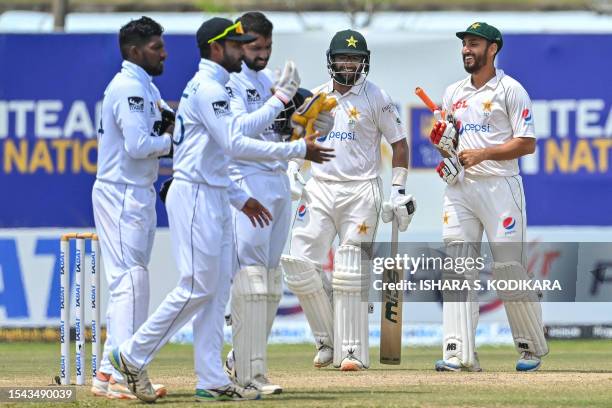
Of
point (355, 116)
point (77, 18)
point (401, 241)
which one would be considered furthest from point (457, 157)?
point (77, 18)

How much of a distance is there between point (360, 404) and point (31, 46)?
8206 mm

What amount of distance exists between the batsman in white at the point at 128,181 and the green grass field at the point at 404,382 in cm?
53

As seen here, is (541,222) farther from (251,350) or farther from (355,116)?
(251,350)

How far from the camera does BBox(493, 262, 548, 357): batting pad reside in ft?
35.8

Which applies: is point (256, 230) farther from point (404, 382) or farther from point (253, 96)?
point (404, 382)

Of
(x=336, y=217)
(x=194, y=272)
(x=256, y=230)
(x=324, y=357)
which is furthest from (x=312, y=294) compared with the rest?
(x=194, y=272)

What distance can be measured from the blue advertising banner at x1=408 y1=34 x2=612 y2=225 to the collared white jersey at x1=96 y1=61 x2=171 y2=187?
6.22 m

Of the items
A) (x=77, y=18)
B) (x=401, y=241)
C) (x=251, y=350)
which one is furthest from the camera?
(x=77, y=18)

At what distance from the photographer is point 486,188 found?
35.7 feet

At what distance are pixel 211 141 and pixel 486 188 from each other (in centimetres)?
295

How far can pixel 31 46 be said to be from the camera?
50.8 feet

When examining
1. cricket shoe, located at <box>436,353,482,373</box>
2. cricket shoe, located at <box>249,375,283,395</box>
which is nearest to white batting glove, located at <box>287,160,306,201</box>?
cricket shoe, located at <box>436,353,482,373</box>

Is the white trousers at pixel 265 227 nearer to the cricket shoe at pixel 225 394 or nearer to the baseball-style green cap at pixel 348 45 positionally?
the cricket shoe at pixel 225 394

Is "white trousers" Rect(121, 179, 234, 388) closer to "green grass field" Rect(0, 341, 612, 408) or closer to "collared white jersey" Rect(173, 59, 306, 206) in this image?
"collared white jersey" Rect(173, 59, 306, 206)
